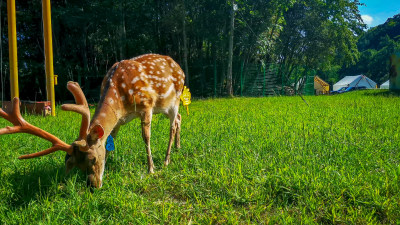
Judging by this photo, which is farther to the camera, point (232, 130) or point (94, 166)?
point (232, 130)

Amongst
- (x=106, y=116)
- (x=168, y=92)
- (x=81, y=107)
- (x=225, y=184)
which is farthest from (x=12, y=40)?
(x=225, y=184)

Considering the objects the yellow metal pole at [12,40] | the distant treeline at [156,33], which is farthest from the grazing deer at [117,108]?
the distant treeline at [156,33]

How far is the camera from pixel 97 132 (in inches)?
103

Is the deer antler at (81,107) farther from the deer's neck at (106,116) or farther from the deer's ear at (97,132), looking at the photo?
the deer's neck at (106,116)

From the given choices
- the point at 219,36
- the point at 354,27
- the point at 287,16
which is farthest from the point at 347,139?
the point at 354,27

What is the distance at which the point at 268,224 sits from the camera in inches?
85.0

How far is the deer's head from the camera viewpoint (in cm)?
246

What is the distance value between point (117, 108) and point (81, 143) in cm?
67

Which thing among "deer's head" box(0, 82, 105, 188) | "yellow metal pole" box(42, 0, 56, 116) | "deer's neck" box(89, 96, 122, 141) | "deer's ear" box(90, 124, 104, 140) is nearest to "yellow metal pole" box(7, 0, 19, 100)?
"yellow metal pole" box(42, 0, 56, 116)

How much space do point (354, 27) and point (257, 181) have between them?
26149mm

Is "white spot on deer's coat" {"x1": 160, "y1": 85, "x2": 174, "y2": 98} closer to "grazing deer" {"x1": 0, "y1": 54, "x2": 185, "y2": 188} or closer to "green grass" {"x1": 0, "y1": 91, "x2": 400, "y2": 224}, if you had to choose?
"grazing deer" {"x1": 0, "y1": 54, "x2": 185, "y2": 188}

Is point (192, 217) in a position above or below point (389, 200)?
below

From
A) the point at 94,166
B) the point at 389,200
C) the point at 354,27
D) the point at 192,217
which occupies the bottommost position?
the point at 192,217

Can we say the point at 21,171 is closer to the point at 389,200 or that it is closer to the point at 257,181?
the point at 257,181
